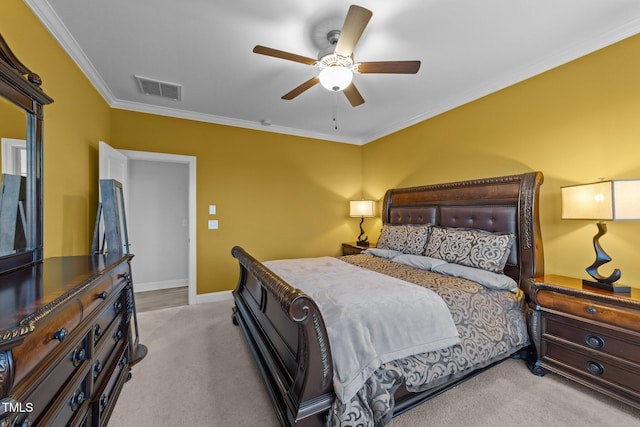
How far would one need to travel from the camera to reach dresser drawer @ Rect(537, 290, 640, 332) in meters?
1.77

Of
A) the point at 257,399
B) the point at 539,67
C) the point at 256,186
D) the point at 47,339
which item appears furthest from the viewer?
the point at 256,186

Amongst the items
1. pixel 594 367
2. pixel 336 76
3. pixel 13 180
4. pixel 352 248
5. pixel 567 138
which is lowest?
pixel 594 367

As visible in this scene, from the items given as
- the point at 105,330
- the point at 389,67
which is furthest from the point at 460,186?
the point at 105,330

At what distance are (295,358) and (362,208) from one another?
10.9 ft

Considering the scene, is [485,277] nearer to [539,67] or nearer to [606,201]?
[606,201]

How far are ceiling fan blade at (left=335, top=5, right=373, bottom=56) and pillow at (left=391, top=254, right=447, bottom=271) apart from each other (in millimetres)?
2115

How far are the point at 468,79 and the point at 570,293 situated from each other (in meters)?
2.30

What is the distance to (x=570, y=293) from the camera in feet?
6.69

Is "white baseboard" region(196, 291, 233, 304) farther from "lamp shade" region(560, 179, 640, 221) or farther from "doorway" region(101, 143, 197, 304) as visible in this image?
"lamp shade" region(560, 179, 640, 221)

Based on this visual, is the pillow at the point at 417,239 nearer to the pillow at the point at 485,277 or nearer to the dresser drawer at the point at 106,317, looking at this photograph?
the pillow at the point at 485,277

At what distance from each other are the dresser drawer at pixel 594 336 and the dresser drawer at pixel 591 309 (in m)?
0.06

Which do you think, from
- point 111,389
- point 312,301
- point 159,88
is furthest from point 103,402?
point 159,88

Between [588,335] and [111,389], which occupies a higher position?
[588,335]

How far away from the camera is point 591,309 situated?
193 centimetres
